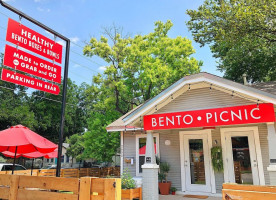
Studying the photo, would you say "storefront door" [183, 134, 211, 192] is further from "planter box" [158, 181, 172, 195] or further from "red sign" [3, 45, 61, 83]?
"red sign" [3, 45, 61, 83]

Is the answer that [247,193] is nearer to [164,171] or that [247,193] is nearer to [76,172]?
[164,171]

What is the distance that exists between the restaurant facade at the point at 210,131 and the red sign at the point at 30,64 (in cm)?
317

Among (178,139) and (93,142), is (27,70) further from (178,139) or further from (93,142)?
(93,142)

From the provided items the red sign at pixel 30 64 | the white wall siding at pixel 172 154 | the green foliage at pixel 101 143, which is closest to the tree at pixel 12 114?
the green foliage at pixel 101 143

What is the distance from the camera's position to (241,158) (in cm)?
830

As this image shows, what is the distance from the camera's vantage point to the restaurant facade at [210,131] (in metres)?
6.28

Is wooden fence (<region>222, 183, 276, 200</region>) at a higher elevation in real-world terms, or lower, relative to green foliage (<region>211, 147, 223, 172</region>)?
lower

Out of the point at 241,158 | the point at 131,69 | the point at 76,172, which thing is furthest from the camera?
the point at 131,69

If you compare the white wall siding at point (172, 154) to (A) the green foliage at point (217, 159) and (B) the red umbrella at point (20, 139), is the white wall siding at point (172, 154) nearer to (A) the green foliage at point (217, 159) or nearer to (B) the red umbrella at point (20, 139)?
(A) the green foliage at point (217, 159)

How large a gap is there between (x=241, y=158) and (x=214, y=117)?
9.45 feet

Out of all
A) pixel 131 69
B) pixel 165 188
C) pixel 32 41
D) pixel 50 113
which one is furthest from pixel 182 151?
pixel 50 113

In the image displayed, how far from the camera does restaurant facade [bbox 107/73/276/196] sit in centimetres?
628

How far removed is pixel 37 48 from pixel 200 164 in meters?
7.17

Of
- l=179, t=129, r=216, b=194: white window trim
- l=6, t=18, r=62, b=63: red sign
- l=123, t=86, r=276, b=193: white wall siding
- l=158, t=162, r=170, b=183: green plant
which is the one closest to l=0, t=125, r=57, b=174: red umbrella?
l=6, t=18, r=62, b=63: red sign
